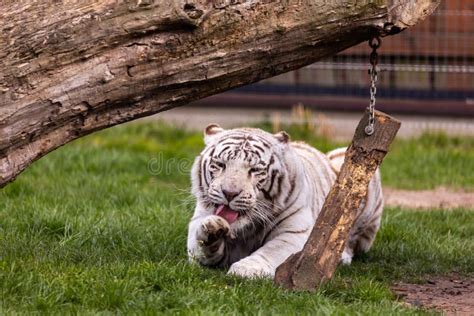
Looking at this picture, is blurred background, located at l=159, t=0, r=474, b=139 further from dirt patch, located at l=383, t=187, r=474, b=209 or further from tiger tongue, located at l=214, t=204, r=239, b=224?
tiger tongue, located at l=214, t=204, r=239, b=224

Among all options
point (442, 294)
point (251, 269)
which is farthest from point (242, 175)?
point (442, 294)

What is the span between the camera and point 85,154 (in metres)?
8.93

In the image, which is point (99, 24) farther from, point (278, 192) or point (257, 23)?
point (278, 192)

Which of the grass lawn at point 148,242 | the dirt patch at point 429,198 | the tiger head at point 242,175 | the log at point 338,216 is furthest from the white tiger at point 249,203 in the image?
the dirt patch at point 429,198

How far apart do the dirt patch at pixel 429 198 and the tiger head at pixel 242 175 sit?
98.7 inches

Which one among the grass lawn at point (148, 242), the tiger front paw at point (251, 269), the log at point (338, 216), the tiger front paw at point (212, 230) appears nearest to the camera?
the grass lawn at point (148, 242)

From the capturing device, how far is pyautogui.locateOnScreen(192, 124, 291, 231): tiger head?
17.9 ft

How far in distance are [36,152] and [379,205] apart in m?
2.63

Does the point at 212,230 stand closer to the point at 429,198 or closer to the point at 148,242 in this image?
the point at 148,242

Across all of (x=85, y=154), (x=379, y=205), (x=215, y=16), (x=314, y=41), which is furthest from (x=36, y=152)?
(x=85, y=154)

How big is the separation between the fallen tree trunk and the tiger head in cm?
65

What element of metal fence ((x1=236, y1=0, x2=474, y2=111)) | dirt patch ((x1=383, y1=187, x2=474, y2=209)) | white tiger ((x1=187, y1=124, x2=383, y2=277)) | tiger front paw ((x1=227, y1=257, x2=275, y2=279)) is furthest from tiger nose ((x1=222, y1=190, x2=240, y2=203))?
metal fence ((x1=236, y1=0, x2=474, y2=111))

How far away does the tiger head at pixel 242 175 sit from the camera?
5457 mm

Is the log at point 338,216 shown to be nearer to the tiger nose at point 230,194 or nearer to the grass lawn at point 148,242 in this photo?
the grass lawn at point 148,242
